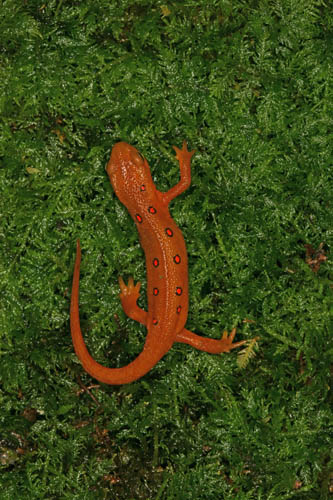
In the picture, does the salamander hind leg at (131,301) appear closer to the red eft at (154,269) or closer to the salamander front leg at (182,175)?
the red eft at (154,269)

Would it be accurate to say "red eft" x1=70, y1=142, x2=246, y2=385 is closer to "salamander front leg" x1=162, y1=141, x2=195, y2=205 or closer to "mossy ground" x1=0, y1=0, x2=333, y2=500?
"salamander front leg" x1=162, y1=141, x2=195, y2=205

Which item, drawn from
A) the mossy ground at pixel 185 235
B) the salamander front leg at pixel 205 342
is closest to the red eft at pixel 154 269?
the salamander front leg at pixel 205 342

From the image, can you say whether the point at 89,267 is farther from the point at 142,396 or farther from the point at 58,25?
the point at 58,25

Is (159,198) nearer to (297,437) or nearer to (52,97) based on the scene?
(52,97)

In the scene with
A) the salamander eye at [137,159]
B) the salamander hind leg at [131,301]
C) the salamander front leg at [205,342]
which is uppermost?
the salamander eye at [137,159]

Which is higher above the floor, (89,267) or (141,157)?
(141,157)

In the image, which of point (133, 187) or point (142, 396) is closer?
point (133, 187)

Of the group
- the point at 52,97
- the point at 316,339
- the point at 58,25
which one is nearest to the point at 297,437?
the point at 316,339

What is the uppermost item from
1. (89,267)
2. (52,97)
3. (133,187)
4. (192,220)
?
(52,97)
